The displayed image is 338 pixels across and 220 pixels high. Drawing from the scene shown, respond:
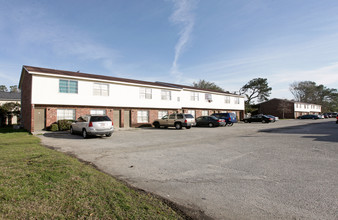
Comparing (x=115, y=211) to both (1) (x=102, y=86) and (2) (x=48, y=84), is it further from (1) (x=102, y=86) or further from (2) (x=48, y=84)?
(1) (x=102, y=86)

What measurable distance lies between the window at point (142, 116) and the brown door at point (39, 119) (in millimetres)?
9883

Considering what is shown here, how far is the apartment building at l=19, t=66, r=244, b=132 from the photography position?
16859mm

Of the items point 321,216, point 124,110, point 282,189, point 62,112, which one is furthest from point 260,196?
point 124,110

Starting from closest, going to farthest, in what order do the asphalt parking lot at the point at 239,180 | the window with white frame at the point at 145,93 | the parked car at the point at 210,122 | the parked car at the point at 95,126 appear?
1. the asphalt parking lot at the point at 239,180
2. the parked car at the point at 95,126
3. the parked car at the point at 210,122
4. the window with white frame at the point at 145,93

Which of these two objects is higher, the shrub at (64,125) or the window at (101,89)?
the window at (101,89)

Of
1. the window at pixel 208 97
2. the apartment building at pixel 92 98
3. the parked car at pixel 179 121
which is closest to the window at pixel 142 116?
the apartment building at pixel 92 98

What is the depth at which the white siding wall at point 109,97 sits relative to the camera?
55.4ft

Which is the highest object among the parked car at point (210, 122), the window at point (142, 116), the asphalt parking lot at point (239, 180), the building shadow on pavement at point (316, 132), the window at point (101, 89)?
the window at point (101, 89)

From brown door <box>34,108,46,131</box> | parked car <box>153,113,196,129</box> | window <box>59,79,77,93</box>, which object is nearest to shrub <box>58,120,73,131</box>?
brown door <box>34,108,46,131</box>

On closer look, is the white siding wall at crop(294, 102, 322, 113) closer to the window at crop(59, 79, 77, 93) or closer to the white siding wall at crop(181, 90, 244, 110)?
the white siding wall at crop(181, 90, 244, 110)

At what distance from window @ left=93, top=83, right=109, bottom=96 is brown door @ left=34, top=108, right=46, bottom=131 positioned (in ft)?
16.6

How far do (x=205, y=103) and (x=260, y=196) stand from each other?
1184 inches

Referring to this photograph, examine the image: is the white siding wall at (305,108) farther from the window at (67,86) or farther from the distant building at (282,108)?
the window at (67,86)

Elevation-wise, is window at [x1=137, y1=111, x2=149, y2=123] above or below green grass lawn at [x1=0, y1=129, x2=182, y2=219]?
above
